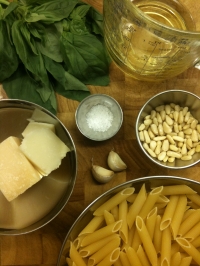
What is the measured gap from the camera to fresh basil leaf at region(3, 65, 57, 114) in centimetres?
101

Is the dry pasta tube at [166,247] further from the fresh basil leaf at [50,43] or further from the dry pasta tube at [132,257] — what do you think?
the fresh basil leaf at [50,43]

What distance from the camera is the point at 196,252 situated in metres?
0.94

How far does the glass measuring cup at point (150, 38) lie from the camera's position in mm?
803

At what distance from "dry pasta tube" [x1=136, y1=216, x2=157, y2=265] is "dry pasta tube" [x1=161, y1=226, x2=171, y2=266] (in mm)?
21

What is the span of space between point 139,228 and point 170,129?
264 millimetres

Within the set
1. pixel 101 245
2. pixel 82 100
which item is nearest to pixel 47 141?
pixel 82 100

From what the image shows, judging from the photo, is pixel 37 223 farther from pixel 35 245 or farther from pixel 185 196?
pixel 185 196

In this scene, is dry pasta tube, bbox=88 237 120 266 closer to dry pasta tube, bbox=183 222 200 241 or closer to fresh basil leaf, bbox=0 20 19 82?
dry pasta tube, bbox=183 222 200 241

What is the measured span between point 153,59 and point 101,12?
0.20 metres

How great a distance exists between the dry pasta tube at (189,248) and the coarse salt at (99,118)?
324mm

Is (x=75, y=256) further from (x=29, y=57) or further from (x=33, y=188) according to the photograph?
(x=29, y=57)

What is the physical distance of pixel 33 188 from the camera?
1.04 meters

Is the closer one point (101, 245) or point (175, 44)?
point (175, 44)

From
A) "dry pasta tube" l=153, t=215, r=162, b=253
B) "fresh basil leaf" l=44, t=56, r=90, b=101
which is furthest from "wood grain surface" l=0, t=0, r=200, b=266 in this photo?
"dry pasta tube" l=153, t=215, r=162, b=253
